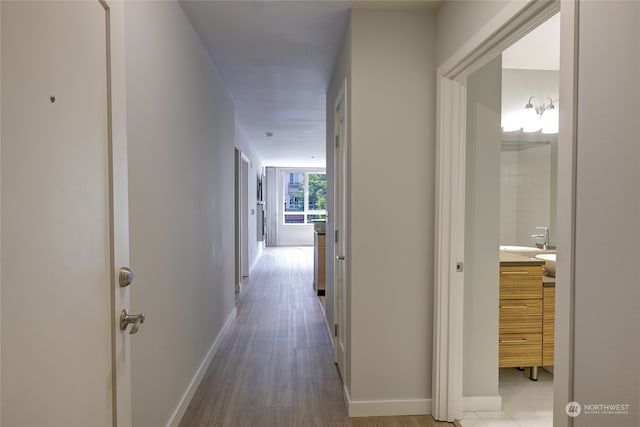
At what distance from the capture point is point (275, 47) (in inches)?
106

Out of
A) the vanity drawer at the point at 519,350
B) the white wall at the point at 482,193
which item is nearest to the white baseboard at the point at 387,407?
the white wall at the point at 482,193

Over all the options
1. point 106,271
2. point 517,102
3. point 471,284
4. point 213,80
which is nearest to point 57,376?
point 106,271

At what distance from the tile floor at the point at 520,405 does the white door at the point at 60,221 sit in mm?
2051

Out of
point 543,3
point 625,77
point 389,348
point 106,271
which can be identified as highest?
point 543,3

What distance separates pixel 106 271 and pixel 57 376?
11.3 inches

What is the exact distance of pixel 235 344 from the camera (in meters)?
3.41

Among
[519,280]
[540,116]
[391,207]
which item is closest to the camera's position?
[391,207]

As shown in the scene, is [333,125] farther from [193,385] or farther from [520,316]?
[193,385]

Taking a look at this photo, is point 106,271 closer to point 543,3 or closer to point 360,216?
point 360,216

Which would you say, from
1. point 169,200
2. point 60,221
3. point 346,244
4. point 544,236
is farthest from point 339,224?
point 60,221

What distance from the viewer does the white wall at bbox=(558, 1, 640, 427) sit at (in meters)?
0.93

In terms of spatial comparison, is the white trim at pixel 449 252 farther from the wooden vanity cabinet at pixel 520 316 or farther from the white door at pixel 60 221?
the white door at pixel 60 221

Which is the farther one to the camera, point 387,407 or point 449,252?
point 387,407

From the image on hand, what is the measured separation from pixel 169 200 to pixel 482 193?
1793mm
